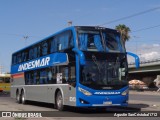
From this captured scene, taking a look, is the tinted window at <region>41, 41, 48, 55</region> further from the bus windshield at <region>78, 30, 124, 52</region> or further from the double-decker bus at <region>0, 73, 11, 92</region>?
the double-decker bus at <region>0, 73, 11, 92</region>

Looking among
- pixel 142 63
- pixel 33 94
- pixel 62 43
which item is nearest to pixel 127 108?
pixel 62 43

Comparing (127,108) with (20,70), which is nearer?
(127,108)

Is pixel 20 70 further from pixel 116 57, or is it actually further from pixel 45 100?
pixel 116 57

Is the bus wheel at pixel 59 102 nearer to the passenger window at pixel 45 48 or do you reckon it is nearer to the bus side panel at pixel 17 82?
the passenger window at pixel 45 48

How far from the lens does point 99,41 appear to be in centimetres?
1850

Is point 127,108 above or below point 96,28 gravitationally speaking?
below

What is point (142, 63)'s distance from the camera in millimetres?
79125

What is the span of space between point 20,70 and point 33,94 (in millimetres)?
4073

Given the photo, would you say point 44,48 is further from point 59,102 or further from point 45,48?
point 59,102

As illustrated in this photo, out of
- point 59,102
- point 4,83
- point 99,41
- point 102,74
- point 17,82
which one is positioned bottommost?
point 59,102

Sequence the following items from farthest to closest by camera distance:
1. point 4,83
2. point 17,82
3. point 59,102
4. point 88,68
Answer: point 4,83, point 17,82, point 59,102, point 88,68

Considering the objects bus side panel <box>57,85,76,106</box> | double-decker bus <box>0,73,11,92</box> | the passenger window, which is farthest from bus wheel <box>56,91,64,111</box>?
double-decker bus <box>0,73,11,92</box>

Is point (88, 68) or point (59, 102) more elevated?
point (88, 68)

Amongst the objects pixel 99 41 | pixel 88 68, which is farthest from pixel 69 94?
pixel 99 41
